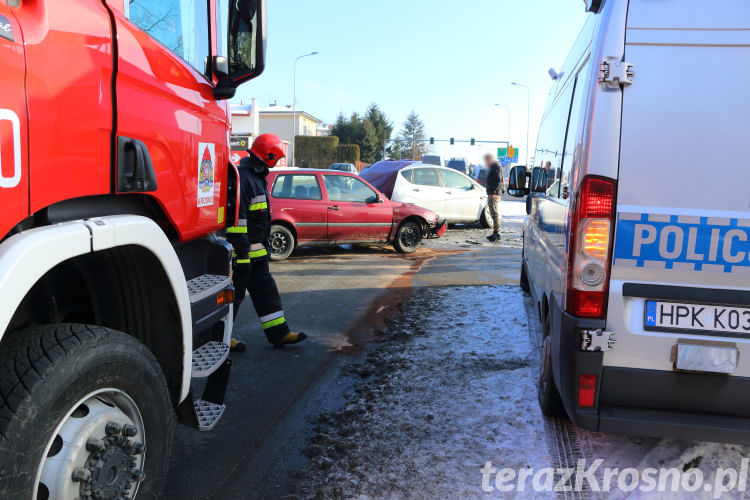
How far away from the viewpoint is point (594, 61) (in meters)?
2.72

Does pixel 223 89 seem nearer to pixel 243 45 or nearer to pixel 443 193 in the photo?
pixel 243 45

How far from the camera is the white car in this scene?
13969 millimetres

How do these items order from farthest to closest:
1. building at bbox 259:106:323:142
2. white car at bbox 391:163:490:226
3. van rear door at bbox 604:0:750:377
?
building at bbox 259:106:323:142 → white car at bbox 391:163:490:226 → van rear door at bbox 604:0:750:377

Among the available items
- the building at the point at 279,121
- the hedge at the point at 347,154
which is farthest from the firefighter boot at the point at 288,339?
the building at the point at 279,121

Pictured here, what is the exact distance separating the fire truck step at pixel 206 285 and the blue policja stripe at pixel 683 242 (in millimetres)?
1965

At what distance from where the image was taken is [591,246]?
2682 millimetres

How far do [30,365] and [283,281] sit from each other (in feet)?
22.1

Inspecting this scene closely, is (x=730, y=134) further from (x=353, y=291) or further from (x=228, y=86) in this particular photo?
(x=353, y=291)

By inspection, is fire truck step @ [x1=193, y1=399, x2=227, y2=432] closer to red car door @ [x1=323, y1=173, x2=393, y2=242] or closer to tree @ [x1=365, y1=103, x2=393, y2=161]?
red car door @ [x1=323, y1=173, x2=393, y2=242]

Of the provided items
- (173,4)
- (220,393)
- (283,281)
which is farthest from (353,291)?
(173,4)

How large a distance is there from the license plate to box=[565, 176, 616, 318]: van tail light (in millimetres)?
233

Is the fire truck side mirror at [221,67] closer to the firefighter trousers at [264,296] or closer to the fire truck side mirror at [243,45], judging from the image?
the fire truck side mirror at [243,45]

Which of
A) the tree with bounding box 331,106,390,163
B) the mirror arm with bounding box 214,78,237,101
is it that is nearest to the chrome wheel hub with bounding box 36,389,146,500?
the mirror arm with bounding box 214,78,237,101

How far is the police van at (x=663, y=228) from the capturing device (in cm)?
255
